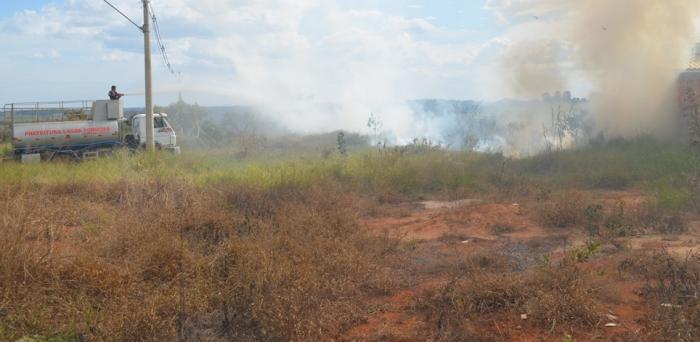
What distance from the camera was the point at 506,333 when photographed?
505 centimetres

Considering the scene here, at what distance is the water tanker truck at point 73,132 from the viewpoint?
1906cm

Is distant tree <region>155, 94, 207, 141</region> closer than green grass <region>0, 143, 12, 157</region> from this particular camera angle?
No

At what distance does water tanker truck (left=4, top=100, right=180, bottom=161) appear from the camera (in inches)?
750

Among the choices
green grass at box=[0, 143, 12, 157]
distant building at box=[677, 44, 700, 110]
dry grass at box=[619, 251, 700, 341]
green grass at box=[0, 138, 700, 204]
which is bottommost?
dry grass at box=[619, 251, 700, 341]

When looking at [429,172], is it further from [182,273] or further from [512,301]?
[182,273]

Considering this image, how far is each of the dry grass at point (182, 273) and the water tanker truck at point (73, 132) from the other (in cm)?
1169

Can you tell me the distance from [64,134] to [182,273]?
16.1 metres

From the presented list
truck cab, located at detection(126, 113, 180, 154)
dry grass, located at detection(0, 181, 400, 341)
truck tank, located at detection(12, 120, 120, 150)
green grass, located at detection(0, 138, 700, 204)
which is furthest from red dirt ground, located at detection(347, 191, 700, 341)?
truck tank, located at detection(12, 120, 120, 150)

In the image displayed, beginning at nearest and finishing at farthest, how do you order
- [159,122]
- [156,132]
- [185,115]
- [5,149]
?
1. [5,149]
2. [156,132]
3. [159,122]
4. [185,115]

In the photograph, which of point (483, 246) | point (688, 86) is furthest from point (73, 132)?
point (688, 86)

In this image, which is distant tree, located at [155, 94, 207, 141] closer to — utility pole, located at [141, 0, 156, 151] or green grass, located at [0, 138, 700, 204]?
utility pole, located at [141, 0, 156, 151]

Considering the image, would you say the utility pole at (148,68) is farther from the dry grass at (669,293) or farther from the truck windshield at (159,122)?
the dry grass at (669,293)

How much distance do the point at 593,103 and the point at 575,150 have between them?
12.3ft

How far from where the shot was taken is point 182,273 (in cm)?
601
